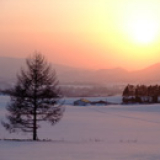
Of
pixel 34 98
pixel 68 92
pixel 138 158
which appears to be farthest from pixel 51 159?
pixel 68 92

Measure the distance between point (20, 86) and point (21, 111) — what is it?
1.68m

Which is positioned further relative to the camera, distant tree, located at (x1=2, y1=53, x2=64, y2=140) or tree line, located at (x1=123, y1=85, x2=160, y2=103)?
tree line, located at (x1=123, y1=85, x2=160, y2=103)

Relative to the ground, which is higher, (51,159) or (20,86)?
(20,86)

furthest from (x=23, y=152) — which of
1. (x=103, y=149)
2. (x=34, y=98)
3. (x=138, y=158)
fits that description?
(x=34, y=98)

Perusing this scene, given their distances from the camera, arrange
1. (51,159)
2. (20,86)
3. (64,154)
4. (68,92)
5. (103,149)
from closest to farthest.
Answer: (51,159), (64,154), (103,149), (20,86), (68,92)

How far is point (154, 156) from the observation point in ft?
44.5

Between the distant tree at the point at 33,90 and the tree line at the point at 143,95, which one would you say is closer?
the distant tree at the point at 33,90

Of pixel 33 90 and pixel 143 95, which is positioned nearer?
pixel 33 90

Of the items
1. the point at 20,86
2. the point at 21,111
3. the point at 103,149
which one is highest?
the point at 20,86

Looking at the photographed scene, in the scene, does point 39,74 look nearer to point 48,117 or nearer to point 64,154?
point 48,117

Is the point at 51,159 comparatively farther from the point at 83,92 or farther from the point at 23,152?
the point at 83,92

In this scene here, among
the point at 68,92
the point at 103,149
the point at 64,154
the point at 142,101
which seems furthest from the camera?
the point at 68,92

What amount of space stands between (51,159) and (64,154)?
4.41 feet

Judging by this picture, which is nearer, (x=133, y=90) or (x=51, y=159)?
(x=51, y=159)
